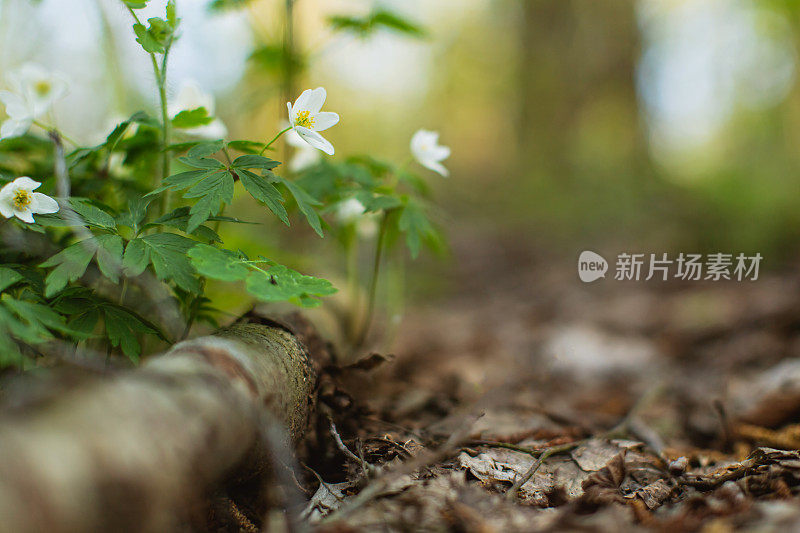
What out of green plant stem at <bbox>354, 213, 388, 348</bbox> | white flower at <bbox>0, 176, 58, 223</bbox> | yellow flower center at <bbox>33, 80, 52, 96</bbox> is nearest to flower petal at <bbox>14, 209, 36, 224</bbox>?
white flower at <bbox>0, 176, 58, 223</bbox>

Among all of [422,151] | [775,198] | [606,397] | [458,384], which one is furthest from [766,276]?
[422,151]

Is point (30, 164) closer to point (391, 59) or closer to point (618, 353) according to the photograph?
point (618, 353)

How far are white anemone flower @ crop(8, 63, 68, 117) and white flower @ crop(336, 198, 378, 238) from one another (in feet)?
3.93

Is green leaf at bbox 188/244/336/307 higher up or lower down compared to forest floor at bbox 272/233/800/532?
higher up

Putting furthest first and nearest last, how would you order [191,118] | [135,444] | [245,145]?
1. [191,118]
2. [245,145]
3. [135,444]

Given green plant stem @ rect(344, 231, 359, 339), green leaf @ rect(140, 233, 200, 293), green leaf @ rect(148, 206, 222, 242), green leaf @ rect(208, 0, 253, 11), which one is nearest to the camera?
green leaf @ rect(140, 233, 200, 293)

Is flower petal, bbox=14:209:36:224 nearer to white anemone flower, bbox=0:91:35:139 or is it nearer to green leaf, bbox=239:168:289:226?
white anemone flower, bbox=0:91:35:139

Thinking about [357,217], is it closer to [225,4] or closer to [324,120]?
[324,120]

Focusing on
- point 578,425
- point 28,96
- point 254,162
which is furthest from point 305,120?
point 578,425

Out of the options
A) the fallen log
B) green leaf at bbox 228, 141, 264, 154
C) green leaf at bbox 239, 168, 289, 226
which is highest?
green leaf at bbox 228, 141, 264, 154

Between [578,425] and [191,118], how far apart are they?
2175mm

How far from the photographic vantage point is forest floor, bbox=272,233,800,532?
55.2 inches

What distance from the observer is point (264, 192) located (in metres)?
1.63

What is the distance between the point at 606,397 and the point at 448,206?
25.8 ft
